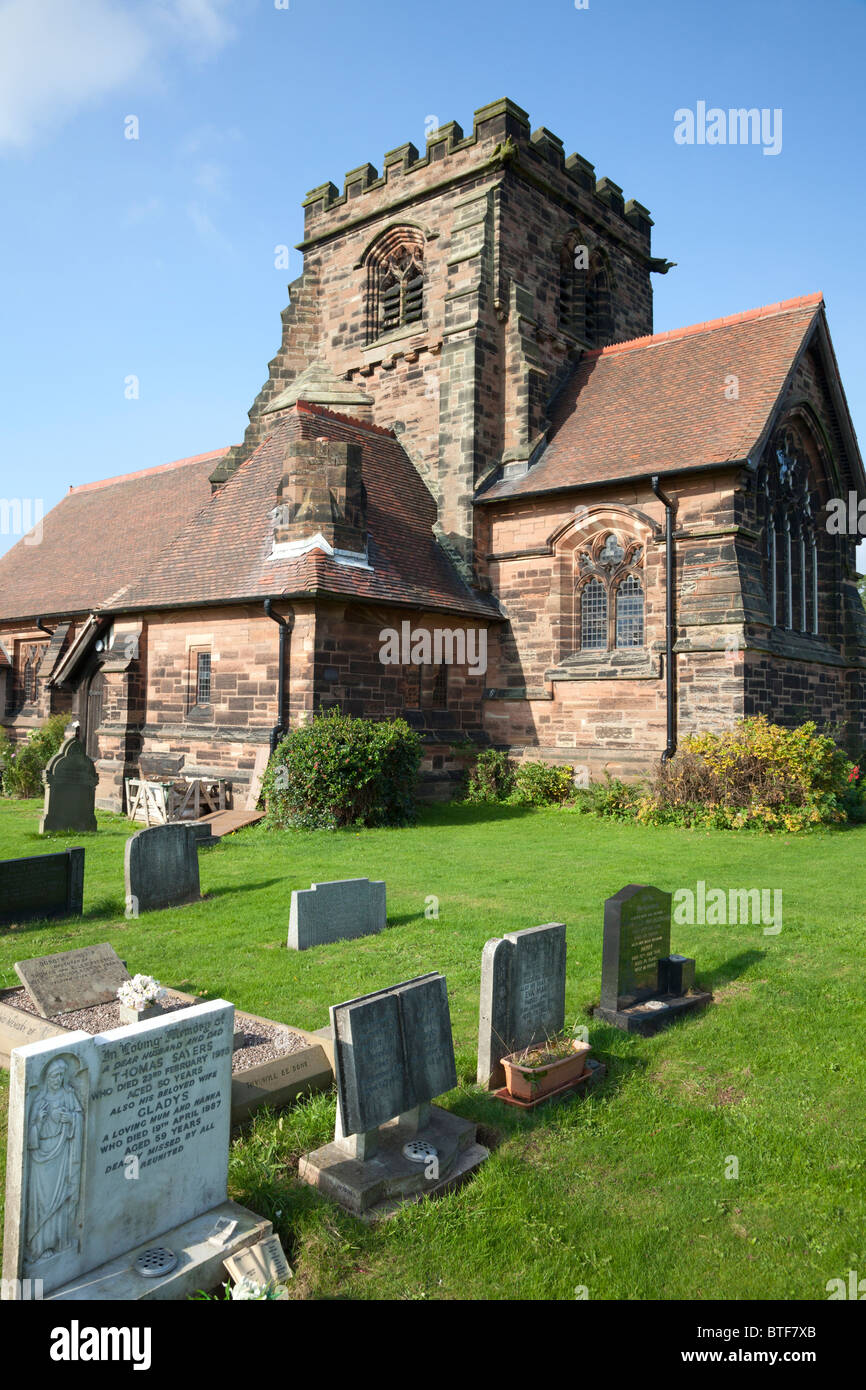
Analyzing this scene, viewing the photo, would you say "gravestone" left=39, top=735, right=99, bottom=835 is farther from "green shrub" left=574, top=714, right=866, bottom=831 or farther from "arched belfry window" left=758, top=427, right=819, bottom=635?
"arched belfry window" left=758, top=427, right=819, bottom=635

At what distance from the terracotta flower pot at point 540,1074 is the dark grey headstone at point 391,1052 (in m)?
0.51

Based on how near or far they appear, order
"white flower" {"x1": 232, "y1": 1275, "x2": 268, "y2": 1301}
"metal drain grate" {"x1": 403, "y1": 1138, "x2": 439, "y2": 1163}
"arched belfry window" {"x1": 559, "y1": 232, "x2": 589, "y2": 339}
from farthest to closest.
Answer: "arched belfry window" {"x1": 559, "y1": 232, "x2": 589, "y2": 339} < "metal drain grate" {"x1": 403, "y1": 1138, "x2": 439, "y2": 1163} < "white flower" {"x1": 232, "y1": 1275, "x2": 268, "y2": 1301}

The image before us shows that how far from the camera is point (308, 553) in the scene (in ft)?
55.6

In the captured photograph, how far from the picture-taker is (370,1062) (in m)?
4.33

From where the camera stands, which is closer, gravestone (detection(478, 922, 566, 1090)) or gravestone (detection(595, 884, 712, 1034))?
gravestone (detection(478, 922, 566, 1090))

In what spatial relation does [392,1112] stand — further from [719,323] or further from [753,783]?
[719,323]

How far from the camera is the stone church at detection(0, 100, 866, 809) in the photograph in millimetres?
17000

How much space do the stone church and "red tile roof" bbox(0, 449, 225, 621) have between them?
2.57ft

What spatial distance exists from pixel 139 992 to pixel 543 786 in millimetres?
13337

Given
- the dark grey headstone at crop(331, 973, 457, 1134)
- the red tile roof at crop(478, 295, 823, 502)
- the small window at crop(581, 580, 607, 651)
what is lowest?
Answer: the dark grey headstone at crop(331, 973, 457, 1134)

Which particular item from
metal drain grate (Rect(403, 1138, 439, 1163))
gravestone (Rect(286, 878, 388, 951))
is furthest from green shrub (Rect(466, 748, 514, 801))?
metal drain grate (Rect(403, 1138, 439, 1163))

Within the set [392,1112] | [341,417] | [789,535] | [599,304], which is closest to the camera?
[392,1112]

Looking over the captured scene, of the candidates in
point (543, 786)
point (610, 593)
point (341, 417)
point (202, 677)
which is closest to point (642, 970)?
point (543, 786)
